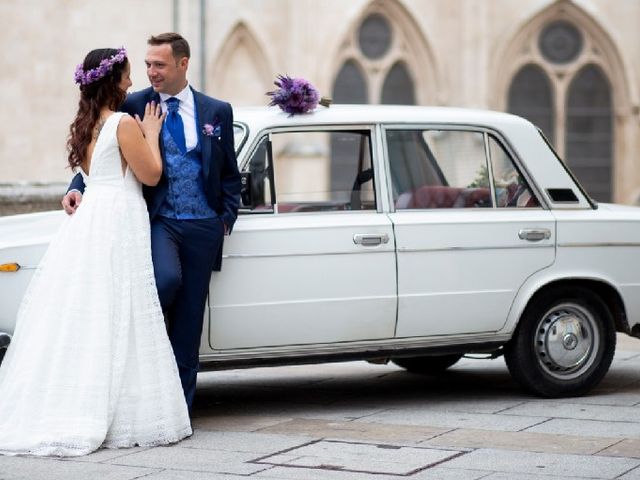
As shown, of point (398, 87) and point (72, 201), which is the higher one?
point (398, 87)

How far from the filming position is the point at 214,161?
24.9 ft

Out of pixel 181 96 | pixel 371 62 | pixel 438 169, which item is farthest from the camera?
pixel 371 62

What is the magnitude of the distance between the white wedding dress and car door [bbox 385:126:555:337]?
154 cm

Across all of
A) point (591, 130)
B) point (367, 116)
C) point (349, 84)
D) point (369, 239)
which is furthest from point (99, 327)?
point (591, 130)

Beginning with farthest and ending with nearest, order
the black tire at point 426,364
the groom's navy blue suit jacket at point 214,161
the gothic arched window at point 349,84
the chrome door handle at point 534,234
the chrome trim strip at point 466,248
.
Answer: the gothic arched window at point 349,84, the black tire at point 426,364, the chrome door handle at point 534,234, the chrome trim strip at point 466,248, the groom's navy blue suit jacket at point 214,161

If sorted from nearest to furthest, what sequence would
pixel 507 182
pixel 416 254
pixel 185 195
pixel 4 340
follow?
pixel 4 340 → pixel 185 195 → pixel 416 254 → pixel 507 182

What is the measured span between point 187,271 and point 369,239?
43.8 inches

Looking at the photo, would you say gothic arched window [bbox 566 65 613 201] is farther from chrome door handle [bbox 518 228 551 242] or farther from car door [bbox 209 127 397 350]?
car door [bbox 209 127 397 350]

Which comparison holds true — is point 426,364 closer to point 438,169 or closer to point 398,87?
point 438,169

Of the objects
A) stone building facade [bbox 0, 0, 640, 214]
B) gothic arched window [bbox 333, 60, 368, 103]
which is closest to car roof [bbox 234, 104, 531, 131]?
Result: stone building facade [bbox 0, 0, 640, 214]

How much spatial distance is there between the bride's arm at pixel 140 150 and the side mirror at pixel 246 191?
0.62 metres

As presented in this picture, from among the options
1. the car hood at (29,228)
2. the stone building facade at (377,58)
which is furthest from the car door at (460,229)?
the stone building facade at (377,58)

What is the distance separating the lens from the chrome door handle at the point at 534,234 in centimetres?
859

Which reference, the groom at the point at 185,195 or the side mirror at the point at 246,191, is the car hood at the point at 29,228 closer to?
the groom at the point at 185,195
